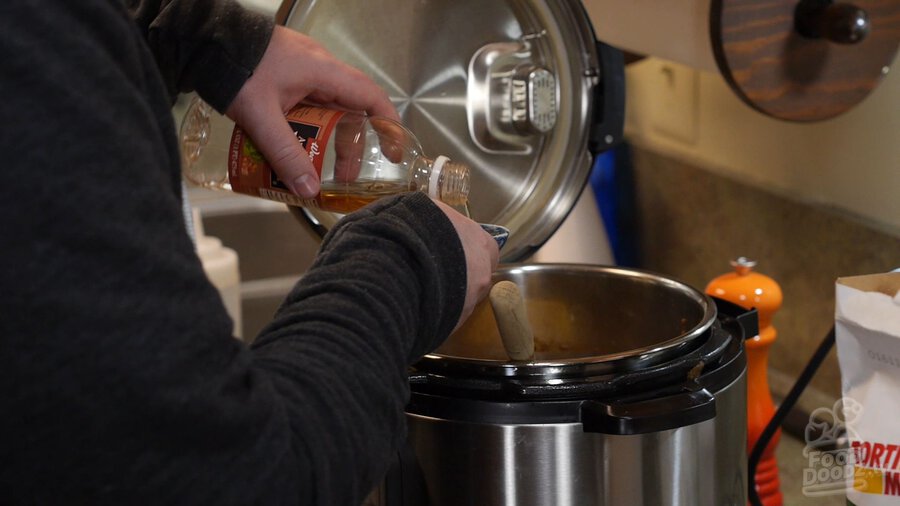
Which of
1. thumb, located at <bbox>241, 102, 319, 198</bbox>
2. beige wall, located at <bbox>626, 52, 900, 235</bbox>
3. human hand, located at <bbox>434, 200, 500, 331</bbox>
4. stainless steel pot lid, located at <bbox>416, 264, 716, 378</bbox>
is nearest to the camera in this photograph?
human hand, located at <bbox>434, 200, 500, 331</bbox>

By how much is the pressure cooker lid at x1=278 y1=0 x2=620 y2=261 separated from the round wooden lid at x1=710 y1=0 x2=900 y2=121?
133 mm

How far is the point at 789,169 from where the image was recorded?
4.24 ft

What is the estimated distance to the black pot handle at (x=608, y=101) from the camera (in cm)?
100

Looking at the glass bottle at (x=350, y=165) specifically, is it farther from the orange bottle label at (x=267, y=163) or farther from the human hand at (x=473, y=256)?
the human hand at (x=473, y=256)

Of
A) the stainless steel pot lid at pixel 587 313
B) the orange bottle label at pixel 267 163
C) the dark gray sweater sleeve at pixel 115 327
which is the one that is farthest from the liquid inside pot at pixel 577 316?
the dark gray sweater sleeve at pixel 115 327

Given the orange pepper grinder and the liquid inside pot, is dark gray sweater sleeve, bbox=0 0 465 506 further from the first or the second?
the orange pepper grinder

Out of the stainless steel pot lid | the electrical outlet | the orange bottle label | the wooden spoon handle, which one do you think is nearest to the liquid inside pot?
the stainless steel pot lid

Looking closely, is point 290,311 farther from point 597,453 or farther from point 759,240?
point 759,240

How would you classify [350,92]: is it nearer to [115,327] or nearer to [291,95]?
[291,95]

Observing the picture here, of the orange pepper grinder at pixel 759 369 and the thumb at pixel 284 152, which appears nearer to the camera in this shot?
the thumb at pixel 284 152

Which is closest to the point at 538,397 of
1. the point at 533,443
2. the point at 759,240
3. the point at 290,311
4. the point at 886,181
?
the point at 533,443

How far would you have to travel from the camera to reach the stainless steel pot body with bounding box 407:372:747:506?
670 millimetres

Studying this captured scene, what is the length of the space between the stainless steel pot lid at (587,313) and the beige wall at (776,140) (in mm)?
410

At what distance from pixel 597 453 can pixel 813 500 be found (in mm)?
413
